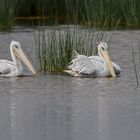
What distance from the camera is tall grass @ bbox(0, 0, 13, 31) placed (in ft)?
64.4

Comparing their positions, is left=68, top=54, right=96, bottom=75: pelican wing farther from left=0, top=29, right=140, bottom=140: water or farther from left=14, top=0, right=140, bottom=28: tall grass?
left=14, top=0, right=140, bottom=28: tall grass

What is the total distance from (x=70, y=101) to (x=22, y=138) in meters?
2.17

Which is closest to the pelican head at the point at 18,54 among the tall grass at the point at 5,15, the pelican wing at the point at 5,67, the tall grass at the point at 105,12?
the pelican wing at the point at 5,67

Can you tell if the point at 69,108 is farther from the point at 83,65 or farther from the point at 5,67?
the point at 5,67

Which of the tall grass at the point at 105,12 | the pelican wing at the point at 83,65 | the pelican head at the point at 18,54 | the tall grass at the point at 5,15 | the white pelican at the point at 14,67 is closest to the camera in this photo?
the pelican wing at the point at 83,65

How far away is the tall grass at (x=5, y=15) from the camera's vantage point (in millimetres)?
19641

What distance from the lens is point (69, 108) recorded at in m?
8.36

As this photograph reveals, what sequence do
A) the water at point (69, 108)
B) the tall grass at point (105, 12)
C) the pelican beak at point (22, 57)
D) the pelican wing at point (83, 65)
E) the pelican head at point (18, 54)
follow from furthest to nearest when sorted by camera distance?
the tall grass at point (105, 12) < the pelican head at point (18, 54) < the pelican beak at point (22, 57) < the pelican wing at point (83, 65) < the water at point (69, 108)

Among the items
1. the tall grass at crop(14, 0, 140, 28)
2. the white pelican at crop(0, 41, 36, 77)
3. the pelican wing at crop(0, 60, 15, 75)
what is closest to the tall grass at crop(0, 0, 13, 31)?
the tall grass at crop(14, 0, 140, 28)

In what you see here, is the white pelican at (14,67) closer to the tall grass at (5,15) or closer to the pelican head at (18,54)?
the pelican head at (18,54)

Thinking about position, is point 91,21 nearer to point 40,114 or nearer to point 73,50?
point 73,50

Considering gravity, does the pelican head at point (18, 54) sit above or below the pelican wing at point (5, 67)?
above

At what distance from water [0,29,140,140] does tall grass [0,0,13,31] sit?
7609 mm

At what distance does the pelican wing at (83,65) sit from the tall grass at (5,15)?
8.23 m
